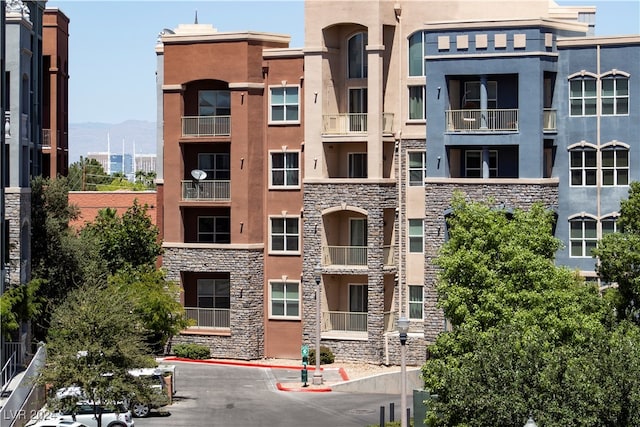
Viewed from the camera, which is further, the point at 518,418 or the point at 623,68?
the point at 623,68

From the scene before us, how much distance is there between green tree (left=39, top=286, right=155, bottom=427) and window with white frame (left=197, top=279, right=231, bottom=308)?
2068cm

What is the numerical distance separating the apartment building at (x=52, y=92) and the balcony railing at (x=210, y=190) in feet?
28.4

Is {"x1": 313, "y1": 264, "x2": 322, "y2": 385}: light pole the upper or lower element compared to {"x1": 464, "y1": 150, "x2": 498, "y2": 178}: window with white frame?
lower

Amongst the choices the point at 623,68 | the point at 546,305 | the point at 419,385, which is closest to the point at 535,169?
the point at 623,68

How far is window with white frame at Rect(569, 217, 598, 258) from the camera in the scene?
2346 inches

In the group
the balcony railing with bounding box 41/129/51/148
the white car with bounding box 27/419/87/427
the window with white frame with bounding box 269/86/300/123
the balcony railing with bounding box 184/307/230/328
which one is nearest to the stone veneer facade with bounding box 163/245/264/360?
the balcony railing with bounding box 184/307/230/328

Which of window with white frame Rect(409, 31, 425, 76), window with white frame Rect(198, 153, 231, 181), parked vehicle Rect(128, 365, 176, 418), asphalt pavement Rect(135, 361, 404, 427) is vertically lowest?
asphalt pavement Rect(135, 361, 404, 427)

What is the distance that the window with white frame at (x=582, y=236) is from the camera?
196 feet

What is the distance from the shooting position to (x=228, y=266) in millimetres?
66625

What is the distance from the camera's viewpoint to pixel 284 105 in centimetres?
6638

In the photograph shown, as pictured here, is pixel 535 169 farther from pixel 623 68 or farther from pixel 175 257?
pixel 175 257

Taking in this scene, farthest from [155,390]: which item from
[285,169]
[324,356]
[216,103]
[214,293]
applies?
[216,103]

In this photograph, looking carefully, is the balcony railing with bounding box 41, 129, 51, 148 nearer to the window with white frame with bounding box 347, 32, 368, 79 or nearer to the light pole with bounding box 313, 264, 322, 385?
the window with white frame with bounding box 347, 32, 368, 79

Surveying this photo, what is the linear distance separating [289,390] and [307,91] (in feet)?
47.0
